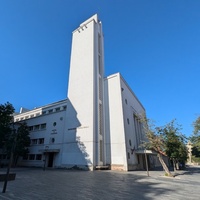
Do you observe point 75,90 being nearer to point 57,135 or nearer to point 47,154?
point 57,135

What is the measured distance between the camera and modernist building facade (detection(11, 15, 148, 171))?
78.1ft

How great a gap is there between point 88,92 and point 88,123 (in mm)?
5620

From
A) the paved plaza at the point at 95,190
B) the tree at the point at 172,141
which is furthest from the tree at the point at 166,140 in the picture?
the paved plaza at the point at 95,190

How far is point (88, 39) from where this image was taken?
31.6 metres

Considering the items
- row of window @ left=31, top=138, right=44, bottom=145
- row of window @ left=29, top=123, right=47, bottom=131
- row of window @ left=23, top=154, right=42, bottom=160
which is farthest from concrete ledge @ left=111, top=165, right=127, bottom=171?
row of window @ left=29, top=123, right=47, bottom=131

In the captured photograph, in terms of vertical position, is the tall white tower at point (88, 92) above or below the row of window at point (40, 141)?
above

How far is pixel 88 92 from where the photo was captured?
1056 inches

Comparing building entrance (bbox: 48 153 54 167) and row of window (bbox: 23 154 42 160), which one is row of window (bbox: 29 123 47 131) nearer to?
row of window (bbox: 23 154 42 160)

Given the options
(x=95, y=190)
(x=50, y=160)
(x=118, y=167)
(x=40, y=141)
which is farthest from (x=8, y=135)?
(x=95, y=190)

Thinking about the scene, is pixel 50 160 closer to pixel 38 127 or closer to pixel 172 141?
pixel 38 127

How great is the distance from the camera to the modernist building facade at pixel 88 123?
2381cm

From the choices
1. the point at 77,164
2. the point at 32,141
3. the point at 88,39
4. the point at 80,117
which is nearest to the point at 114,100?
the point at 80,117

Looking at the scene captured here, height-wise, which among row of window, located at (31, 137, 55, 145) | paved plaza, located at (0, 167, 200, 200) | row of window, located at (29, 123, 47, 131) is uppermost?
row of window, located at (29, 123, 47, 131)

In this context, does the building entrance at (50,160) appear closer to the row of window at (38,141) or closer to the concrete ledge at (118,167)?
the row of window at (38,141)
